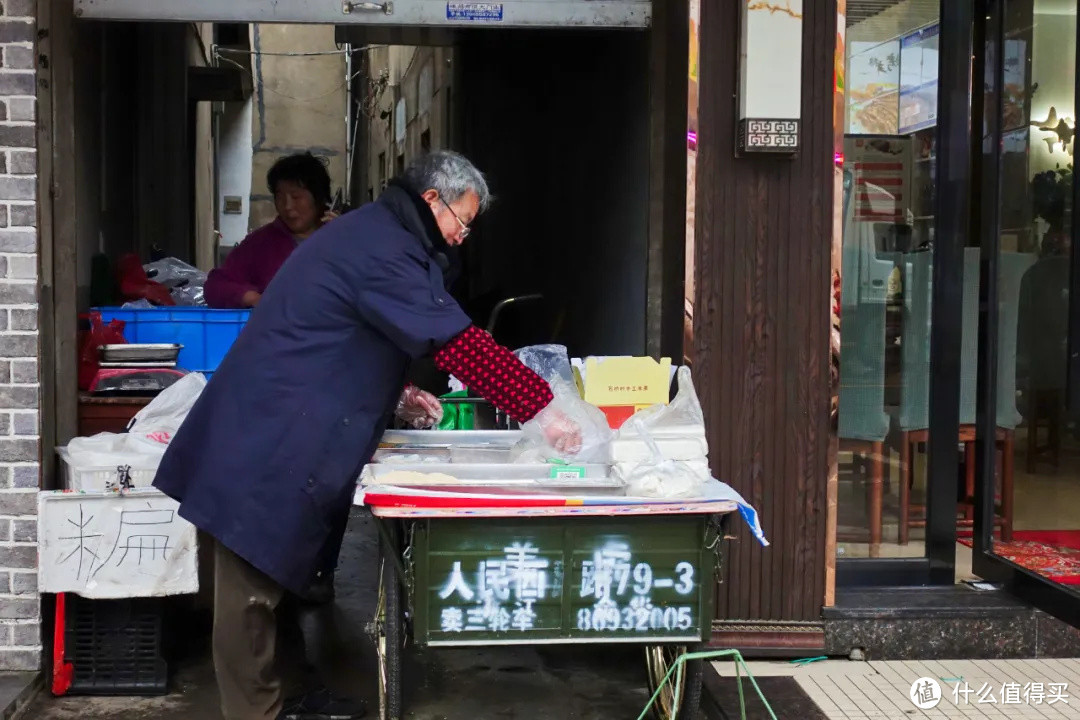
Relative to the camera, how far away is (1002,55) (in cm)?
543

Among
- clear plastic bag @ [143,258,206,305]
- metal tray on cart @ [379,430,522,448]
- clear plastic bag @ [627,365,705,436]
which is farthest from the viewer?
clear plastic bag @ [143,258,206,305]

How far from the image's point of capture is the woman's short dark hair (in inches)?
221

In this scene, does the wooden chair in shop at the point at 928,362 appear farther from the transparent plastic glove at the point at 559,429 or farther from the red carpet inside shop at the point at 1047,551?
the transparent plastic glove at the point at 559,429

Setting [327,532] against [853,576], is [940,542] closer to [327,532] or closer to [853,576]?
[853,576]

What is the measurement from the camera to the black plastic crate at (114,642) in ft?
14.8

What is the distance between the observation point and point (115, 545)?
4383mm

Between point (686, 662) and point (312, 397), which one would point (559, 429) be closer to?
point (312, 397)

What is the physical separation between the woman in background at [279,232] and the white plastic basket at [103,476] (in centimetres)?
119

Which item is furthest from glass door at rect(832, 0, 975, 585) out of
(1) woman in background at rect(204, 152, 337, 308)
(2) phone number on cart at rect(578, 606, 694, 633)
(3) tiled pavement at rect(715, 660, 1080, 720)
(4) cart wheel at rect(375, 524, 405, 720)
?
(1) woman in background at rect(204, 152, 337, 308)

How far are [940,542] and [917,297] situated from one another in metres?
1.16

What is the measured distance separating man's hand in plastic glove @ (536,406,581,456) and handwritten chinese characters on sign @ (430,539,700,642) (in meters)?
0.34

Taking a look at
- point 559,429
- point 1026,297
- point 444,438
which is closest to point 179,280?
point 444,438

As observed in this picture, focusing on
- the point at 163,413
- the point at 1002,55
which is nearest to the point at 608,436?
the point at 163,413

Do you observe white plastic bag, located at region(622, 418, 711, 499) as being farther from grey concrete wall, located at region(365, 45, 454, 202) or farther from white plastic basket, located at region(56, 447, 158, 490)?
grey concrete wall, located at region(365, 45, 454, 202)
